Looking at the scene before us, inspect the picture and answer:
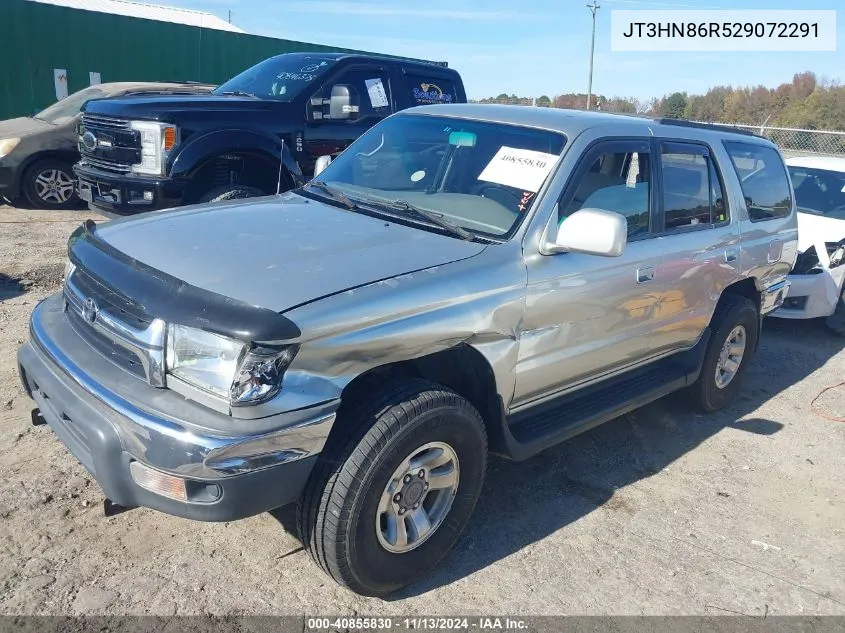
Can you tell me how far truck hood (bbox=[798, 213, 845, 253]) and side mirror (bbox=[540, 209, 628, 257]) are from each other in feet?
16.9

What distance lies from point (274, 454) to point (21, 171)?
328 inches

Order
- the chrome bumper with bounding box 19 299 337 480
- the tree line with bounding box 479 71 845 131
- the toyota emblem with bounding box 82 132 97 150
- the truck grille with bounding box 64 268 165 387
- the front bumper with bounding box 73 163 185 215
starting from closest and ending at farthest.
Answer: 1. the chrome bumper with bounding box 19 299 337 480
2. the truck grille with bounding box 64 268 165 387
3. the front bumper with bounding box 73 163 185 215
4. the toyota emblem with bounding box 82 132 97 150
5. the tree line with bounding box 479 71 845 131

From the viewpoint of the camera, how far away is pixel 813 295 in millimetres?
6875

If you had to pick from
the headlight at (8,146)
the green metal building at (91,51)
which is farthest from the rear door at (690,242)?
the green metal building at (91,51)

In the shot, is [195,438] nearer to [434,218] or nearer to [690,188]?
[434,218]

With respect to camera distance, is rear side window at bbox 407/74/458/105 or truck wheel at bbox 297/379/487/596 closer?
truck wheel at bbox 297/379/487/596

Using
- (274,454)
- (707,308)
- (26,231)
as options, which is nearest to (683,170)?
(707,308)

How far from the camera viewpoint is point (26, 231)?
8.02 metres

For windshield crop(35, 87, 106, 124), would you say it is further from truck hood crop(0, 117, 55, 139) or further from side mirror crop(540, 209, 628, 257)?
side mirror crop(540, 209, 628, 257)

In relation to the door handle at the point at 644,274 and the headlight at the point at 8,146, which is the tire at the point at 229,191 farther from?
the headlight at the point at 8,146

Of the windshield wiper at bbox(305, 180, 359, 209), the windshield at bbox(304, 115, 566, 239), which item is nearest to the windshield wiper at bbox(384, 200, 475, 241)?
the windshield at bbox(304, 115, 566, 239)

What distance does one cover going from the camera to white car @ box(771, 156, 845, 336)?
6.90m

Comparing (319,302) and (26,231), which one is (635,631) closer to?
(319,302)

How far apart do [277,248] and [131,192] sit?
150 inches
